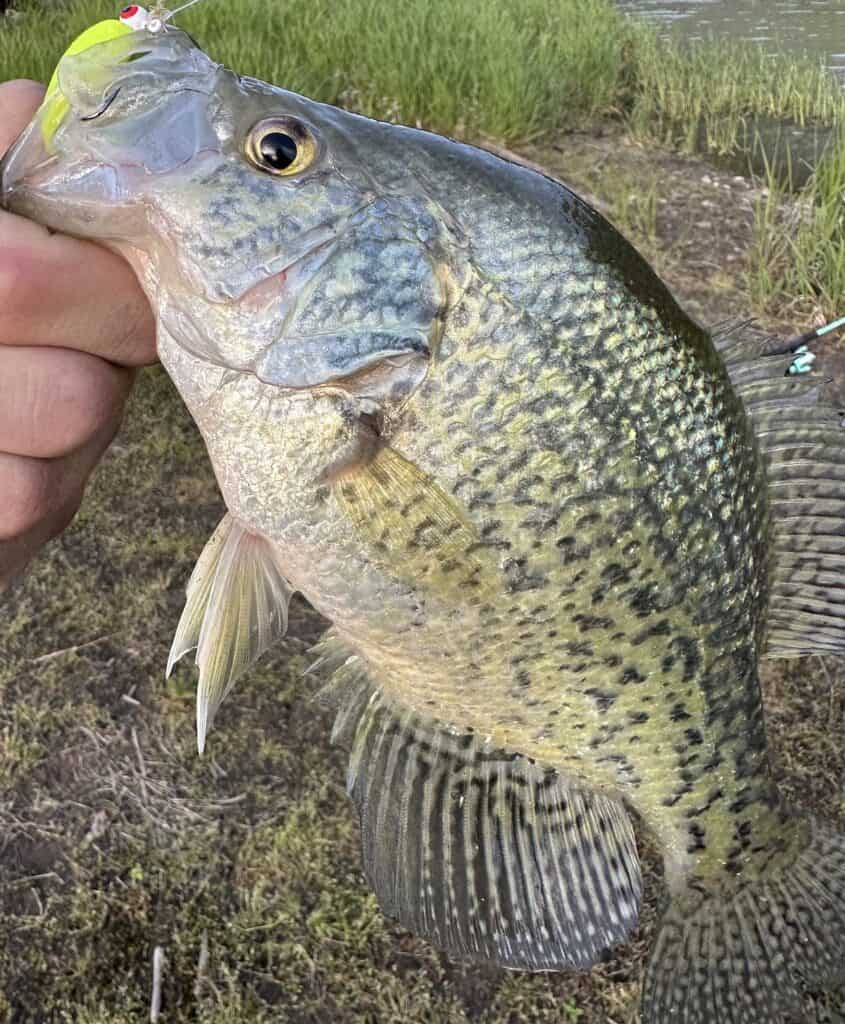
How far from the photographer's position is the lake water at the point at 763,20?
288 inches

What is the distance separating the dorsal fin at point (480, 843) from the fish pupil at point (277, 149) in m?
0.82

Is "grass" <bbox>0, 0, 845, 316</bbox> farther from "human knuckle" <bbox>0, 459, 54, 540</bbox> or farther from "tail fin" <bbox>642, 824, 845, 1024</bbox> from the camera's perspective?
"human knuckle" <bbox>0, 459, 54, 540</bbox>

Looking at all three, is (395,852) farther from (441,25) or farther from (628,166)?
(441,25)

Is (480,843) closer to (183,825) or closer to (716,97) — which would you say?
(183,825)

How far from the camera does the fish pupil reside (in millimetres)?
1287

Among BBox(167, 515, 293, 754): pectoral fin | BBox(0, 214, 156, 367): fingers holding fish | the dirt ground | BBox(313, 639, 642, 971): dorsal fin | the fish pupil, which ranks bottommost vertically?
the dirt ground

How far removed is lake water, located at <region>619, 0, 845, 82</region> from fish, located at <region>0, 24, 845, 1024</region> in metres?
7.03

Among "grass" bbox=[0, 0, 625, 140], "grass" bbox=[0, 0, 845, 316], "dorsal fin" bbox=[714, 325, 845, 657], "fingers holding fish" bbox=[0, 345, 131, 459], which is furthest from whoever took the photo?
"grass" bbox=[0, 0, 625, 140]

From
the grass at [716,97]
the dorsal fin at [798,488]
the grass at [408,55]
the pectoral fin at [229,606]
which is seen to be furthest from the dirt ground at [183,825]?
the grass at [716,97]

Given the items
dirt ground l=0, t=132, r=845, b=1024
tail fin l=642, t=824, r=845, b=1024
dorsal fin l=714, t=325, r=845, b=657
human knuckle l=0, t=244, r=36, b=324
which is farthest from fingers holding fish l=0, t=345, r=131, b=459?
tail fin l=642, t=824, r=845, b=1024

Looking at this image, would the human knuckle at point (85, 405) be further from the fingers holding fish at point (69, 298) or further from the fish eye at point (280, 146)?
the fish eye at point (280, 146)

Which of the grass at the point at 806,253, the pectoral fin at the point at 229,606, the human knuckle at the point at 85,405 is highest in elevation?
the human knuckle at the point at 85,405

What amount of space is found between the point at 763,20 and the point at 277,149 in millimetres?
8181

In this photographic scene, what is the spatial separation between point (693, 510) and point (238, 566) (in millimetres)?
743
